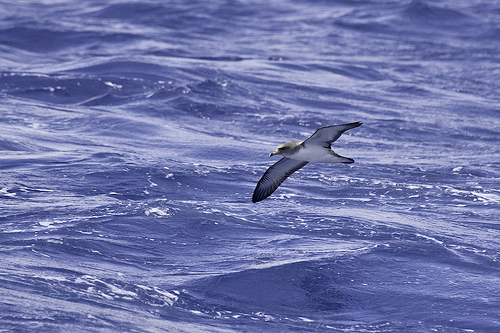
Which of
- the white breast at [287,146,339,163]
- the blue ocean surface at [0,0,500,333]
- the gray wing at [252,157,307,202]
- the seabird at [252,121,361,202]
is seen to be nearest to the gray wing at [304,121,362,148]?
the seabird at [252,121,361,202]

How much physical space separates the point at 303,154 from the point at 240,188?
208 inches

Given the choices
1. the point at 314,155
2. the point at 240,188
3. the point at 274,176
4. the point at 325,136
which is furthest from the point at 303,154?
the point at 240,188

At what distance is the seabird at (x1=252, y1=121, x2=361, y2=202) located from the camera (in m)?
10.6

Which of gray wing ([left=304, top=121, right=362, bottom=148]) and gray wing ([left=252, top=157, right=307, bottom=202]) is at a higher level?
gray wing ([left=304, top=121, right=362, bottom=148])

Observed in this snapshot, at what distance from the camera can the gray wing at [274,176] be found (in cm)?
1241

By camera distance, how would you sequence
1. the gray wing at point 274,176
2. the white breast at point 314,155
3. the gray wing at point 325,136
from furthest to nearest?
the gray wing at point 274,176, the white breast at point 314,155, the gray wing at point 325,136

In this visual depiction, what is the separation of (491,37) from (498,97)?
12.6 metres

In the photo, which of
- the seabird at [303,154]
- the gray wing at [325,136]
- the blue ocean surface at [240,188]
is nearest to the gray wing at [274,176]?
the seabird at [303,154]

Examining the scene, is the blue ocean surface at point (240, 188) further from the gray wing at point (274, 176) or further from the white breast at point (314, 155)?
the white breast at point (314, 155)

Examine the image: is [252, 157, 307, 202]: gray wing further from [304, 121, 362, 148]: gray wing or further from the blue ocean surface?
[304, 121, 362, 148]: gray wing

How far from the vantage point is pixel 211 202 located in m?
15.2

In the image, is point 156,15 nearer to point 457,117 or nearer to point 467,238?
point 457,117

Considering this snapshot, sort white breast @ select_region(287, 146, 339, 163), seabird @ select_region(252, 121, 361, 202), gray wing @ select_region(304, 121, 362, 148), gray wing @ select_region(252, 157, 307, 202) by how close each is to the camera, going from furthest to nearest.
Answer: gray wing @ select_region(252, 157, 307, 202), white breast @ select_region(287, 146, 339, 163), seabird @ select_region(252, 121, 361, 202), gray wing @ select_region(304, 121, 362, 148)

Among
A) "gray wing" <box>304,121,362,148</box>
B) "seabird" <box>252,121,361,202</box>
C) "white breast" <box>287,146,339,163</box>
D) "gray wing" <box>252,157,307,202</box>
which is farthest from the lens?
"gray wing" <box>252,157,307,202</box>
